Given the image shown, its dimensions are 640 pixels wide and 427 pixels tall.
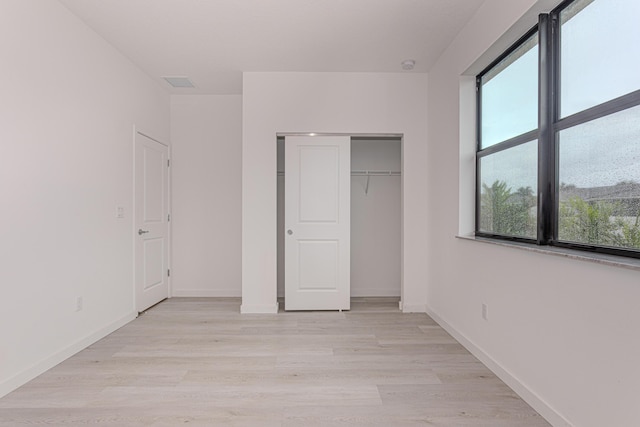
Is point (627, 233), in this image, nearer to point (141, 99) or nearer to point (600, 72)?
point (600, 72)

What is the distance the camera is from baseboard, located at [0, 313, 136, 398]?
2213 millimetres

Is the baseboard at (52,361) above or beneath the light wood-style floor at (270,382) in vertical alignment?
above

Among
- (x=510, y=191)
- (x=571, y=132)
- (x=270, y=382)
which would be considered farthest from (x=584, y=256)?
(x=270, y=382)

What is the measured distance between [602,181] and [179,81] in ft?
13.5

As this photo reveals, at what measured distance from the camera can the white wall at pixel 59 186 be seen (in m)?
2.26

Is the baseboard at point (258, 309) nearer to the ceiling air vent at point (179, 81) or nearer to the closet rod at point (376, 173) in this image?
the closet rod at point (376, 173)

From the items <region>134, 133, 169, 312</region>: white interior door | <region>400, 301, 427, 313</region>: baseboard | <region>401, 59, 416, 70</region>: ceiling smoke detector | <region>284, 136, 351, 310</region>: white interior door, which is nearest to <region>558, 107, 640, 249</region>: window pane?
<region>401, 59, 416, 70</region>: ceiling smoke detector

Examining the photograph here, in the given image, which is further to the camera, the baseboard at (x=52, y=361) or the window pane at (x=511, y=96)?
the window pane at (x=511, y=96)

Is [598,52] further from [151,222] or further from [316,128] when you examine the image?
[151,222]

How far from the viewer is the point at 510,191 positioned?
2572 mm

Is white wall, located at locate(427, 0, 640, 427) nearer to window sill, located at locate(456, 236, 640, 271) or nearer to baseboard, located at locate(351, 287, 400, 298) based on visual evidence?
window sill, located at locate(456, 236, 640, 271)

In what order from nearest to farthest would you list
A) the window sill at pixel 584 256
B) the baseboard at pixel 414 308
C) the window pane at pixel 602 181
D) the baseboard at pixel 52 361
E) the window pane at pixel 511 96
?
the window sill at pixel 584 256 → the window pane at pixel 602 181 → the baseboard at pixel 52 361 → the window pane at pixel 511 96 → the baseboard at pixel 414 308

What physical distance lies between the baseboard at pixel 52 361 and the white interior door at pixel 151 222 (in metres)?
0.65

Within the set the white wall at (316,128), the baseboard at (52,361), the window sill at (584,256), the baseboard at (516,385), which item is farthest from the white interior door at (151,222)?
the window sill at (584,256)
